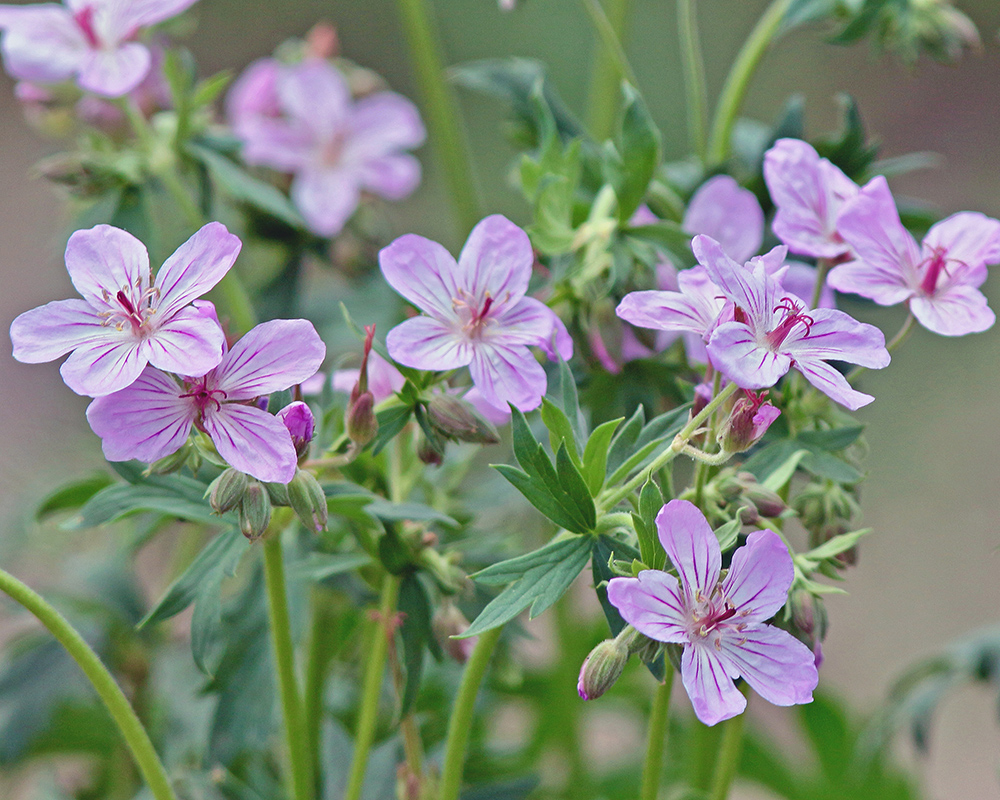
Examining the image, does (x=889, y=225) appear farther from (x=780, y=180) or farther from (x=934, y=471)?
(x=934, y=471)

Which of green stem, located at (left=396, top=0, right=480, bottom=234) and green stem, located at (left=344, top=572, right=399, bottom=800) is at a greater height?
green stem, located at (left=396, top=0, right=480, bottom=234)

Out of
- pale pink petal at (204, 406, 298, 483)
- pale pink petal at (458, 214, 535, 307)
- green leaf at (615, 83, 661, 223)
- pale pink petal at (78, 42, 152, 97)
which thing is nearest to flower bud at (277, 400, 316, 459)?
pale pink petal at (204, 406, 298, 483)

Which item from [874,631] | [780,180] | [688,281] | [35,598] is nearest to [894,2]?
[780,180]

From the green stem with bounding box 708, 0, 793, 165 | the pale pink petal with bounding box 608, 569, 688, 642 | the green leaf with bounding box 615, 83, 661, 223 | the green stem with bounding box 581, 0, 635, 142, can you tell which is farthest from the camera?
the green stem with bounding box 581, 0, 635, 142

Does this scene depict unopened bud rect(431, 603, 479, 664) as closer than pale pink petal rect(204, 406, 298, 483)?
No

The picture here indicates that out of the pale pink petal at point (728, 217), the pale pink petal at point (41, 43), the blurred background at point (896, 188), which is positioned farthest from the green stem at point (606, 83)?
the blurred background at point (896, 188)

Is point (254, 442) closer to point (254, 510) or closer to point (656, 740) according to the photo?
point (254, 510)

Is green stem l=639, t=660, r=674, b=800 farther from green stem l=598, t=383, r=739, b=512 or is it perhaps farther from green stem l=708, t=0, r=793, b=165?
green stem l=708, t=0, r=793, b=165

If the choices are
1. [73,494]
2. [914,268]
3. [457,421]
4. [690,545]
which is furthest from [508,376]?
[73,494]
